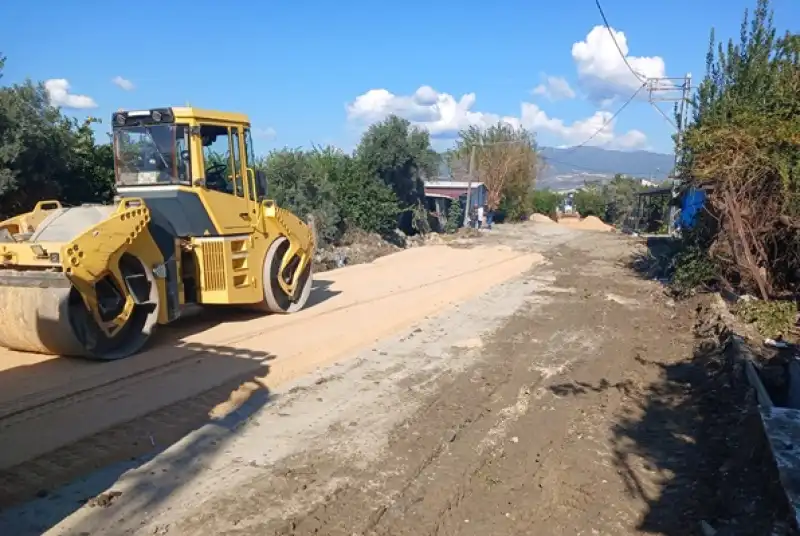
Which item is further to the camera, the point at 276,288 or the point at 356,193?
the point at 356,193

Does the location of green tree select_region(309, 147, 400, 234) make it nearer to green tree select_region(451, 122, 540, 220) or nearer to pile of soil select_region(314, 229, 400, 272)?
pile of soil select_region(314, 229, 400, 272)

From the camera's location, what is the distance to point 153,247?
8312 mm

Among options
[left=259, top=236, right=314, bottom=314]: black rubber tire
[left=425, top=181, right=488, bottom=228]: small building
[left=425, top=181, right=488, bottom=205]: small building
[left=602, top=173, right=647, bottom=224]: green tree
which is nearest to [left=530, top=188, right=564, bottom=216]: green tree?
[left=602, top=173, right=647, bottom=224]: green tree

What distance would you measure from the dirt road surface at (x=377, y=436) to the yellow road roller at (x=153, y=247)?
53 cm

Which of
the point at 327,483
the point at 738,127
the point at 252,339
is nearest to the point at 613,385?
the point at 327,483

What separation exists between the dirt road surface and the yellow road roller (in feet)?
1.73

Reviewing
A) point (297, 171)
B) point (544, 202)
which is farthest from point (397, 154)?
point (544, 202)

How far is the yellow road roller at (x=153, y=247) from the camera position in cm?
731

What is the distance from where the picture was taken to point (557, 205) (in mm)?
65375

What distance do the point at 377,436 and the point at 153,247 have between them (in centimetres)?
409

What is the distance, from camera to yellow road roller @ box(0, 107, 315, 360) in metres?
7.31

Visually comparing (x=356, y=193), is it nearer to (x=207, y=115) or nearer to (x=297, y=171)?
(x=297, y=171)

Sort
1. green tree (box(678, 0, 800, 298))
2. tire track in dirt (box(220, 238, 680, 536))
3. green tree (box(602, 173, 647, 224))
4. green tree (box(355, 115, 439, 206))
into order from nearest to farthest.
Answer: tire track in dirt (box(220, 238, 680, 536)) < green tree (box(678, 0, 800, 298)) < green tree (box(355, 115, 439, 206)) < green tree (box(602, 173, 647, 224))

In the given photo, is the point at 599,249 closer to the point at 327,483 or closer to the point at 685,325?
the point at 685,325
